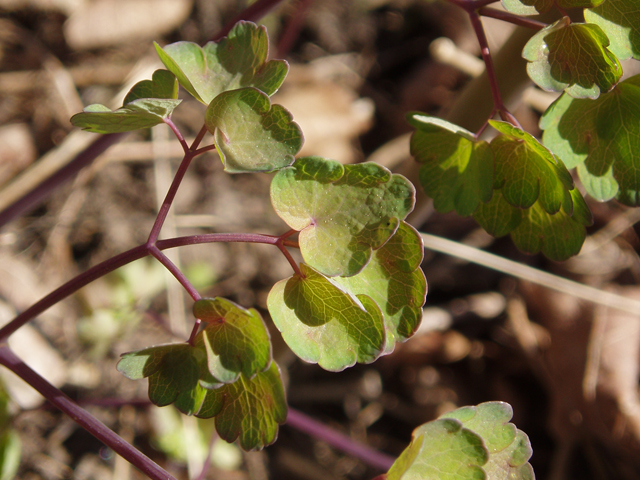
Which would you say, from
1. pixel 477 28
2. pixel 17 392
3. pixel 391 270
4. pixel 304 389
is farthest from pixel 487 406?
pixel 17 392

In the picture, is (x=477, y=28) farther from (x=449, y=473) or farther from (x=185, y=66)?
(x=449, y=473)

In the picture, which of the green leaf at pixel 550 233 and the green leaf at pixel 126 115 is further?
the green leaf at pixel 550 233

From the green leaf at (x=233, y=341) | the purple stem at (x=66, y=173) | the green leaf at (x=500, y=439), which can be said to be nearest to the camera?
the green leaf at (x=233, y=341)

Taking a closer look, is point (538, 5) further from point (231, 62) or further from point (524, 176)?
point (231, 62)

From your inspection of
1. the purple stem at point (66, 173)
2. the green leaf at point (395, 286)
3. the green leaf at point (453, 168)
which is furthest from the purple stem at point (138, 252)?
the purple stem at point (66, 173)

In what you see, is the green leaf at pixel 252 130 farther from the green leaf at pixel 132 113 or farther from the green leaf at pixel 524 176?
the green leaf at pixel 524 176

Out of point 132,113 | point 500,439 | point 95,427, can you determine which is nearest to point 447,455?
point 500,439

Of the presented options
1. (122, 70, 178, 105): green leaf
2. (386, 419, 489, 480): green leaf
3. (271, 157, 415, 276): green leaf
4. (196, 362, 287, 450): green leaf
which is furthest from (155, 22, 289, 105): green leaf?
(386, 419, 489, 480): green leaf
